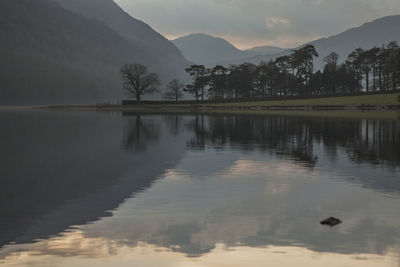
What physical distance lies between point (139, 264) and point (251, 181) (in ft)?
34.6

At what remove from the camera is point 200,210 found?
14617mm

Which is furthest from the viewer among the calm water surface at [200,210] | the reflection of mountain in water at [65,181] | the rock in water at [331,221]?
the reflection of mountain in water at [65,181]

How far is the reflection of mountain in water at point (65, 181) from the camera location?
44.8 ft

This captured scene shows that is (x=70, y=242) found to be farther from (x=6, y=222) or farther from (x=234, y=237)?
(x=234, y=237)

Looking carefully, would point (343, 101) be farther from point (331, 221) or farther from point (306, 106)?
point (331, 221)

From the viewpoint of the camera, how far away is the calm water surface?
10.7m

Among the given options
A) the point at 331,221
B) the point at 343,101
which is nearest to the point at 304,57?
the point at 343,101

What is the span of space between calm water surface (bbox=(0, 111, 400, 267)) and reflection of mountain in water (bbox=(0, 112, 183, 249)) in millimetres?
60

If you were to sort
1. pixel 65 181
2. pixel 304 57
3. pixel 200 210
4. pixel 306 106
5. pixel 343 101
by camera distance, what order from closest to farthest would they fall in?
pixel 200 210 → pixel 65 181 → pixel 343 101 → pixel 306 106 → pixel 304 57

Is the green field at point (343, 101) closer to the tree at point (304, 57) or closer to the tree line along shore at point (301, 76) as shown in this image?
the tree line along shore at point (301, 76)

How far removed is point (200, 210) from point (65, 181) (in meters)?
8.76

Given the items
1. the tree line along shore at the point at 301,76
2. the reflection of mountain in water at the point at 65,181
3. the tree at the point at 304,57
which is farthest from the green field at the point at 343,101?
the reflection of mountain in water at the point at 65,181

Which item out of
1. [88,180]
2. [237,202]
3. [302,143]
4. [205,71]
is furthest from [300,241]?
[205,71]

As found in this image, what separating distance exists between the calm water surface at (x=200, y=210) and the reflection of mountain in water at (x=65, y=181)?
0.06 metres
